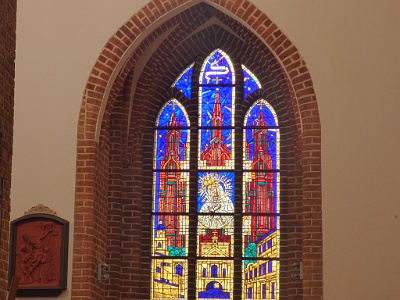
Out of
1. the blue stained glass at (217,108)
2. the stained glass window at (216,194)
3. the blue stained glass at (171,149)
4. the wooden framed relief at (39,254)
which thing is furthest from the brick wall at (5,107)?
the blue stained glass at (217,108)

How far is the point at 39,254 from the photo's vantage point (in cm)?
1426

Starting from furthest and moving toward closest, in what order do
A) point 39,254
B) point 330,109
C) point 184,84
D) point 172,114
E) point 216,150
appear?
1. point 184,84
2. point 172,114
3. point 216,150
4. point 330,109
5. point 39,254

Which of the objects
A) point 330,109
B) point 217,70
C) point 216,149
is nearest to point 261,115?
point 216,149

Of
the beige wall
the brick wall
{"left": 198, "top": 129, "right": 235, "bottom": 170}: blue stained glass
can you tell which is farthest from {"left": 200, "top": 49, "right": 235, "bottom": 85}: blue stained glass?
the brick wall

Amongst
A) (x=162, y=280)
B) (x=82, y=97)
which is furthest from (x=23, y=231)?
(x=162, y=280)

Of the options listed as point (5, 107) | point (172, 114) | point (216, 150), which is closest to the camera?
point (5, 107)

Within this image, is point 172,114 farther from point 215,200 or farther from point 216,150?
point 215,200

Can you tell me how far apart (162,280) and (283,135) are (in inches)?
110

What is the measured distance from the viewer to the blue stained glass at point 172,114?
17328mm

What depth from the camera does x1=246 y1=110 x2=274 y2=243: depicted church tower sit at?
16.8 m

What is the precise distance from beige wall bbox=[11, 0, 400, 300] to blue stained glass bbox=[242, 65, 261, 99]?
2876 mm

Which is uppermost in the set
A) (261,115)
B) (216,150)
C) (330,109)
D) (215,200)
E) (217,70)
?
(217,70)

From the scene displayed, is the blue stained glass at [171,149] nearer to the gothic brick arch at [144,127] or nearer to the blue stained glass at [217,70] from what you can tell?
the gothic brick arch at [144,127]

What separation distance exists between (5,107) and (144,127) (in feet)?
26.7
